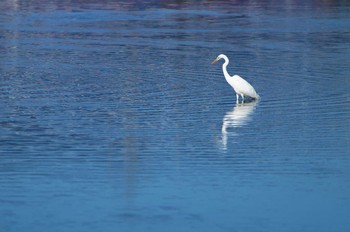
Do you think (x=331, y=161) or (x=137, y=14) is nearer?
(x=331, y=161)

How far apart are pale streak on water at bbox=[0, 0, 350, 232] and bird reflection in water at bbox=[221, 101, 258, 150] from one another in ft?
0.10

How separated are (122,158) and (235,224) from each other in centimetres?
336

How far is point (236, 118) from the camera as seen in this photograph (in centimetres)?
1766

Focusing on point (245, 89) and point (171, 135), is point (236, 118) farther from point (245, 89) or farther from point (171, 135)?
point (171, 135)

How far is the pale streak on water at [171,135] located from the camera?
11.6 meters

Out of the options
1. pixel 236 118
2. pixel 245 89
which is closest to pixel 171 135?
pixel 236 118

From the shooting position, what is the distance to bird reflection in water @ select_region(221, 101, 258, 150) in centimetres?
1612

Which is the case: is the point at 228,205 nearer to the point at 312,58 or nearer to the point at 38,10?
the point at 312,58

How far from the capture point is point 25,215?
448 inches

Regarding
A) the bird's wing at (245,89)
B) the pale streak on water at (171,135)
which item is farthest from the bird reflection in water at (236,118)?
the bird's wing at (245,89)

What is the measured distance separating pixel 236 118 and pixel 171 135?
209 centimetres

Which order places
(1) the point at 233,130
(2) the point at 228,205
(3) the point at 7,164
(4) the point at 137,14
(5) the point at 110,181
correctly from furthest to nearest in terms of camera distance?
(4) the point at 137,14 < (1) the point at 233,130 < (3) the point at 7,164 < (5) the point at 110,181 < (2) the point at 228,205

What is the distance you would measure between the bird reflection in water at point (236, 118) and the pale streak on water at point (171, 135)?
29 millimetres

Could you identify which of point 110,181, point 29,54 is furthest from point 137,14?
point 110,181
